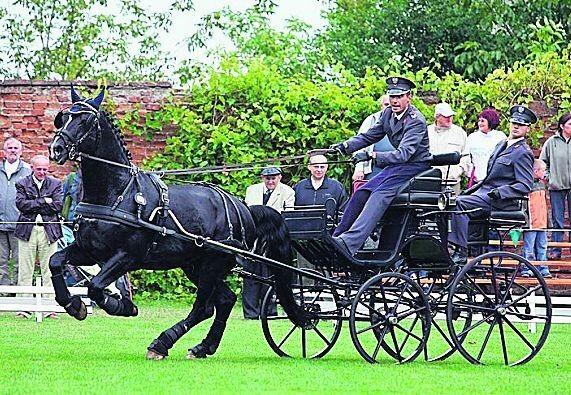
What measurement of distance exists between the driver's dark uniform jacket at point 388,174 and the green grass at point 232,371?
1145 millimetres

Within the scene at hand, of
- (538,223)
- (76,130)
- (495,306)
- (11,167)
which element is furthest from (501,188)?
(11,167)

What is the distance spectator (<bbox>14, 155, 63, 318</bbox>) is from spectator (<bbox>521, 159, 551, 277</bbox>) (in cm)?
574

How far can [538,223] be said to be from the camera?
1761 cm

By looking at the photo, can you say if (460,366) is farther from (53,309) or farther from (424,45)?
(424,45)

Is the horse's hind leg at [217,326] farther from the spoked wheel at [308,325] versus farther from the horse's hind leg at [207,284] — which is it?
the spoked wheel at [308,325]

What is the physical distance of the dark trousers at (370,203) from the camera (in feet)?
39.1

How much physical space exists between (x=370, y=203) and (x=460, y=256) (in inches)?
40.8

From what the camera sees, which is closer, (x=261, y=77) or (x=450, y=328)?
(x=450, y=328)

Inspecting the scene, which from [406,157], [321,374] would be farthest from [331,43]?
[321,374]

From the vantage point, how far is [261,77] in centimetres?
1914

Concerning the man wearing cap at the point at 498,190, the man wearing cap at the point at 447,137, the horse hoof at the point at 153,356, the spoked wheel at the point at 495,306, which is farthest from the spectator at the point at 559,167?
the horse hoof at the point at 153,356

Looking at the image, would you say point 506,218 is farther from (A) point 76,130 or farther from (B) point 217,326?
(A) point 76,130

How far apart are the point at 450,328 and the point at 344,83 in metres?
8.21

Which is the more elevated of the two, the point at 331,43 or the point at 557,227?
the point at 331,43
